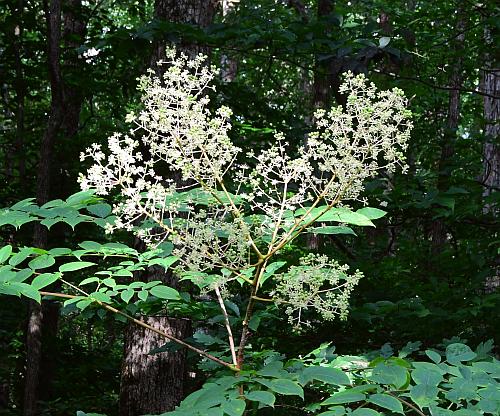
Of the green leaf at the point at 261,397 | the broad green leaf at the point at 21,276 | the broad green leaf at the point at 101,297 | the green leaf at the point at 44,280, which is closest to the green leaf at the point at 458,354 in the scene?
the green leaf at the point at 261,397

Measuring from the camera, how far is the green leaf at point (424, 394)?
1.62 m

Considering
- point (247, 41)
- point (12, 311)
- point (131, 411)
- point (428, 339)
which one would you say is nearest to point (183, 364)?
point (131, 411)

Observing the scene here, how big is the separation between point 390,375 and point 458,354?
41cm

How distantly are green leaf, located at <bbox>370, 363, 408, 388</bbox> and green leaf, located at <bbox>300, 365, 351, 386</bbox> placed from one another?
0.10 meters

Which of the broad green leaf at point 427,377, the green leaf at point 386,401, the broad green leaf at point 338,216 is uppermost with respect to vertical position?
the broad green leaf at point 338,216

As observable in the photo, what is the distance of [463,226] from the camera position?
4879 mm

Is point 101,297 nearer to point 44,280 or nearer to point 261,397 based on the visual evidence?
point 44,280

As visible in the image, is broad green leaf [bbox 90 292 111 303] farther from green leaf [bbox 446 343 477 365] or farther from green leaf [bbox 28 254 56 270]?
green leaf [bbox 446 343 477 365]

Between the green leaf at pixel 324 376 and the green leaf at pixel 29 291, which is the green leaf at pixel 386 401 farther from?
the green leaf at pixel 29 291

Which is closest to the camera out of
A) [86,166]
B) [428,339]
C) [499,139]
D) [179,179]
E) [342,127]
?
[342,127]

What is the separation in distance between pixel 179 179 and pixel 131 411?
5.38 ft

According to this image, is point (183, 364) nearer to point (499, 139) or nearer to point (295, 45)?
point (295, 45)

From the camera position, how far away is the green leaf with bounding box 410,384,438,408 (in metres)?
1.62

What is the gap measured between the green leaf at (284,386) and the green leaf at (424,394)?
12.1 inches
